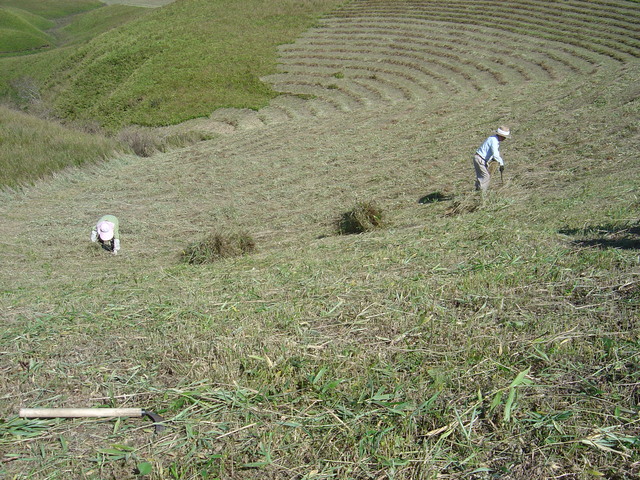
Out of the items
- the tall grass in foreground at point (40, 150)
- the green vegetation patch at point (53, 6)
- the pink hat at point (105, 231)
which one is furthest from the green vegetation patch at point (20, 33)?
the pink hat at point (105, 231)

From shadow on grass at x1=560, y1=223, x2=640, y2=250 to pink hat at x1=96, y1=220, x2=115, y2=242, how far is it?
26.2 ft

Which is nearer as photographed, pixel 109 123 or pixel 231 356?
pixel 231 356

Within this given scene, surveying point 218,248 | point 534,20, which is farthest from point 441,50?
point 218,248

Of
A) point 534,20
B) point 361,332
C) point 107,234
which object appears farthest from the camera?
point 534,20

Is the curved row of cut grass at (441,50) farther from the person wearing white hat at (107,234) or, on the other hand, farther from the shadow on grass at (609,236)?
the shadow on grass at (609,236)

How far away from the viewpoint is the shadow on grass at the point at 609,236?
571 cm

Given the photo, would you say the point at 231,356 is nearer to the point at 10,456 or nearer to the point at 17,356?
the point at 10,456

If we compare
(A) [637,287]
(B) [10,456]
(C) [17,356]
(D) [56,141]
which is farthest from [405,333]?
(D) [56,141]

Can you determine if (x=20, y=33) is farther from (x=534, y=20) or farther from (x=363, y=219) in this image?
(x=363, y=219)

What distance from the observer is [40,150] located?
62.4 ft

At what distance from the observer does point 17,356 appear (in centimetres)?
446

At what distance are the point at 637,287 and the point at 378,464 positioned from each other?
2981 mm

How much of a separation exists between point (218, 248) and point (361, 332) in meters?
5.07

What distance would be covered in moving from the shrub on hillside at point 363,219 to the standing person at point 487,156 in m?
2.00
